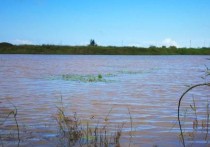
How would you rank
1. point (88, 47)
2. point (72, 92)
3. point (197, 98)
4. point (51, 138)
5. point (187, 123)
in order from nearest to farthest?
point (51, 138) < point (187, 123) < point (197, 98) < point (72, 92) < point (88, 47)

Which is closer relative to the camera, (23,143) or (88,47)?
(23,143)

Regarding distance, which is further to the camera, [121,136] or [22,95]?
[22,95]

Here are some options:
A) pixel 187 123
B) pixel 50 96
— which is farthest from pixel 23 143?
pixel 50 96

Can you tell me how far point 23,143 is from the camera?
629 centimetres

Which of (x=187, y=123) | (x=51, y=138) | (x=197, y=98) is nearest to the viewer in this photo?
(x=51, y=138)

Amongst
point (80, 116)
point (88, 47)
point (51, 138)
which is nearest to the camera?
point (51, 138)

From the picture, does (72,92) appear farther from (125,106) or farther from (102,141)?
(102,141)

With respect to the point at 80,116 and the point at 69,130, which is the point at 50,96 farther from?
the point at 69,130

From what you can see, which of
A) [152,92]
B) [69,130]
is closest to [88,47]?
[152,92]

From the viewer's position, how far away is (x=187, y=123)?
814 cm

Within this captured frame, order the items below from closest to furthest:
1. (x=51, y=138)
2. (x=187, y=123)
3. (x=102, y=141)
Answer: (x=102, y=141) < (x=51, y=138) < (x=187, y=123)

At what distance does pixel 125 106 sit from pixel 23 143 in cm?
478

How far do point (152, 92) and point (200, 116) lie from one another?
5.34 m

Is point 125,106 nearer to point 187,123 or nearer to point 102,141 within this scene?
point 187,123
